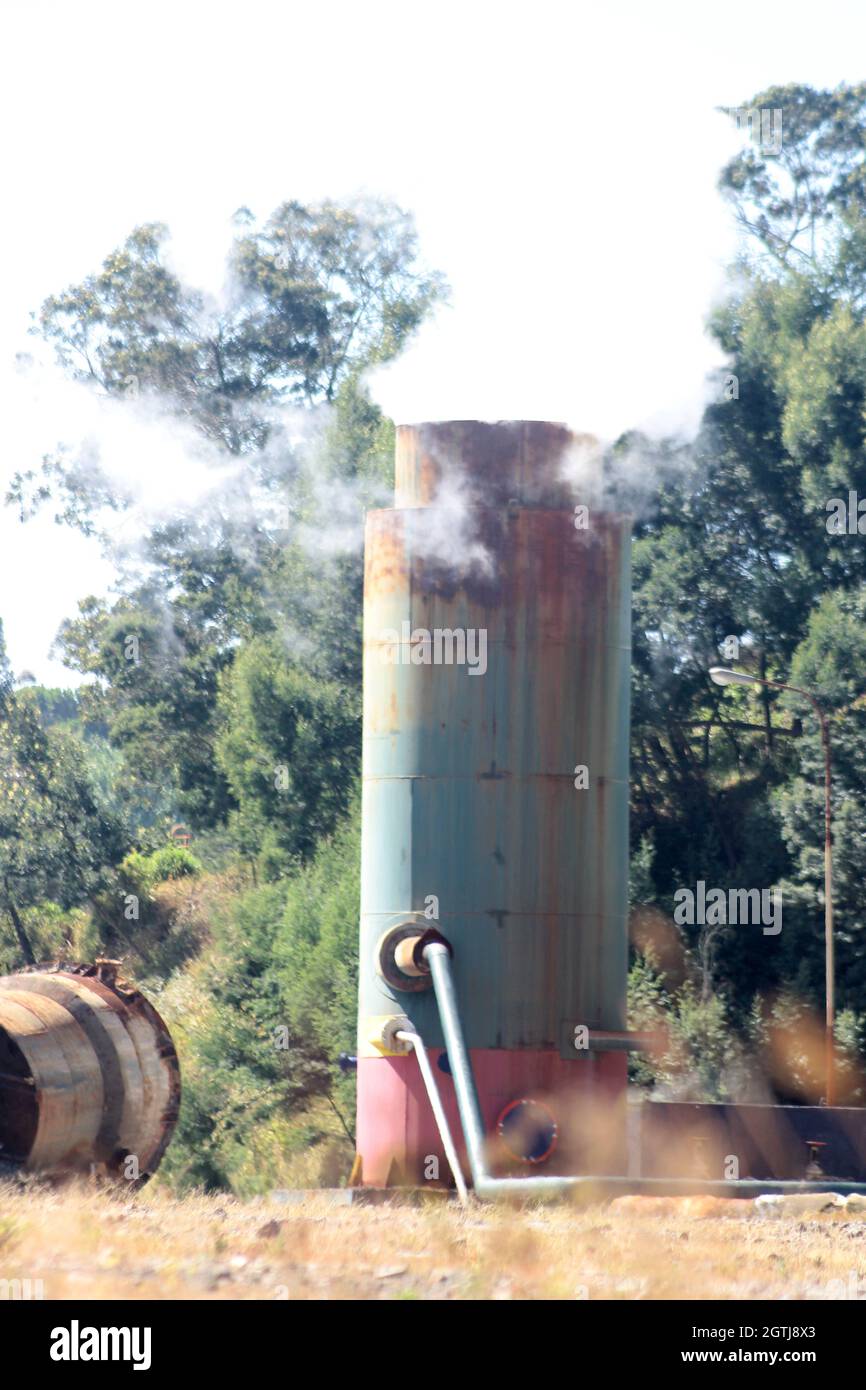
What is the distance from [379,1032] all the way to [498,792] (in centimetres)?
365

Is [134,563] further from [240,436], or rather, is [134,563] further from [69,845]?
[69,845]

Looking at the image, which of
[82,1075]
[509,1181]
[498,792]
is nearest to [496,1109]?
[509,1181]

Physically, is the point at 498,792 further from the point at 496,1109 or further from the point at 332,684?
the point at 332,684

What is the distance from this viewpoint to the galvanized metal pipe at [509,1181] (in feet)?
71.2

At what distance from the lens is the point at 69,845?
5962cm

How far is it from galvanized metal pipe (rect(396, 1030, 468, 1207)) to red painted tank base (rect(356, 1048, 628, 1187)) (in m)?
0.24

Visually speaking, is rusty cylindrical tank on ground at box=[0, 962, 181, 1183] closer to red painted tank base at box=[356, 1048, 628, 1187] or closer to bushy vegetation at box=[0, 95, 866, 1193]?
red painted tank base at box=[356, 1048, 628, 1187]

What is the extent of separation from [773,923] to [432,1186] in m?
19.2

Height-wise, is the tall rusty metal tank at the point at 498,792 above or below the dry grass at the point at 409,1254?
above

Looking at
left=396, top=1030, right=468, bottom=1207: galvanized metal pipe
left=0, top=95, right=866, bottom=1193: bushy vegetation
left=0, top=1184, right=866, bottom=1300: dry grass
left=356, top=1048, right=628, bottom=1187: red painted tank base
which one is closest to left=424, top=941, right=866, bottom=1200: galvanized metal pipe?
left=396, top=1030, right=468, bottom=1207: galvanized metal pipe

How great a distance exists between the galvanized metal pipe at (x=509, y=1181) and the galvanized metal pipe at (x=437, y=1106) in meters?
0.20

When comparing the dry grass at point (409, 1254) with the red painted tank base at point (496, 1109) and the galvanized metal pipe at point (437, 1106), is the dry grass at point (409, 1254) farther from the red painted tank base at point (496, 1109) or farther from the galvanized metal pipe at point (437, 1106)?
the red painted tank base at point (496, 1109)

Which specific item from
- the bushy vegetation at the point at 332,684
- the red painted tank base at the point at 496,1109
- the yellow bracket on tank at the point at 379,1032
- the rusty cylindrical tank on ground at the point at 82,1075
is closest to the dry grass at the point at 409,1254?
the rusty cylindrical tank on ground at the point at 82,1075
